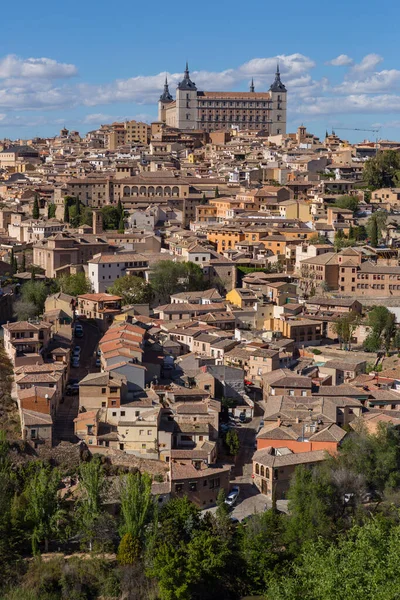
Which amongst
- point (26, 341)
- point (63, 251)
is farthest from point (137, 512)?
point (63, 251)

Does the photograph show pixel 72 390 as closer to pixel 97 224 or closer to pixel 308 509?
pixel 308 509

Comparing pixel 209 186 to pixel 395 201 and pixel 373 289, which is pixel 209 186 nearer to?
pixel 395 201

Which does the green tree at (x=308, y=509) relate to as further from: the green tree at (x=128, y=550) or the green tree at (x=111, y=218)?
the green tree at (x=111, y=218)

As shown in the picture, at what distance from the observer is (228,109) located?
60.4 m

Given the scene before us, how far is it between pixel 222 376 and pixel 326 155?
25.4 metres

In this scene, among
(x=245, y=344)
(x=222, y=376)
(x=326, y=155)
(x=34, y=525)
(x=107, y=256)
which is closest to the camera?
(x=34, y=525)

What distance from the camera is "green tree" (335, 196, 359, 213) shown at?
99.3ft

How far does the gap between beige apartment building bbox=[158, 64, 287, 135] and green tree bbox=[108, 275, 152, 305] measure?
36.6 m

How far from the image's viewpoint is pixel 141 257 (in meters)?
25.6

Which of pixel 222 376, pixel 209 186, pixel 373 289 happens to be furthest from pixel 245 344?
pixel 209 186

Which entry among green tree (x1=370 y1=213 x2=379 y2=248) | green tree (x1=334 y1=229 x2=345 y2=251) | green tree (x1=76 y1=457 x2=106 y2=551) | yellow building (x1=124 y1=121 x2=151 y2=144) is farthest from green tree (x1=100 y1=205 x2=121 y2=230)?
yellow building (x1=124 y1=121 x2=151 y2=144)

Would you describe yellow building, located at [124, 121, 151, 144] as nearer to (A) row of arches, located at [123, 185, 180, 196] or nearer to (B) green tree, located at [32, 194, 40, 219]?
(A) row of arches, located at [123, 185, 180, 196]

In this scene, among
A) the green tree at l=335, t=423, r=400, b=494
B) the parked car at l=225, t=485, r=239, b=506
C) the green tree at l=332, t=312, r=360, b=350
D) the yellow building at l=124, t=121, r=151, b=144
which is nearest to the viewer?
the parked car at l=225, t=485, r=239, b=506

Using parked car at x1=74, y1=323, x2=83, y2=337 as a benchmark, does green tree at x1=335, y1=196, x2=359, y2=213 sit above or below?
above
